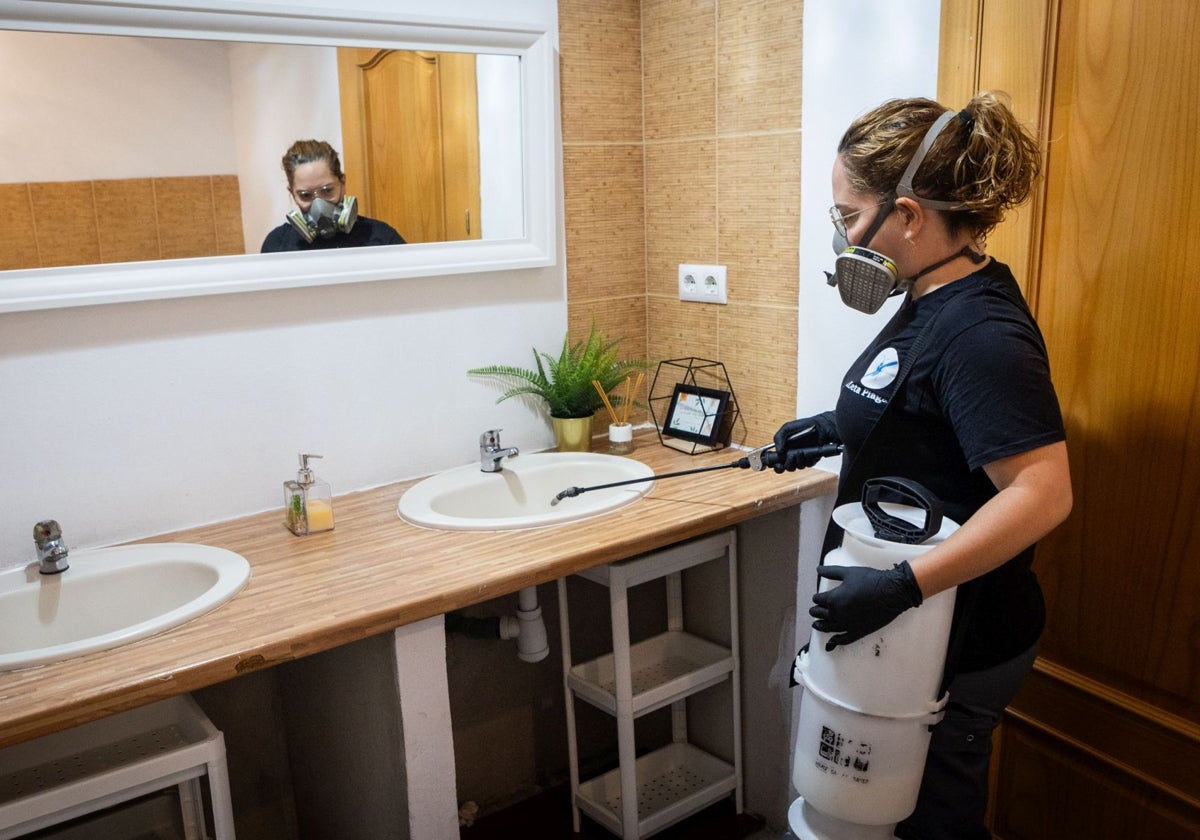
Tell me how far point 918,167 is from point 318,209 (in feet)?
3.55

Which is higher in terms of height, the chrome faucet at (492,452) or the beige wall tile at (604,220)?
the beige wall tile at (604,220)

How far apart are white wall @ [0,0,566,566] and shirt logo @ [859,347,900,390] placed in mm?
965

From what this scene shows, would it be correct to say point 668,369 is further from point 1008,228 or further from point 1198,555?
point 1198,555

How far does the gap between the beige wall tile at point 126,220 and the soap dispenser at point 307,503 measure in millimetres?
442

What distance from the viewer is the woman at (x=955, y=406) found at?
1.29 metres

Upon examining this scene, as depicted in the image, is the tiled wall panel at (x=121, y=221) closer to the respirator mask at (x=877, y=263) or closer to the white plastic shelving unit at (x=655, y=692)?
the white plastic shelving unit at (x=655, y=692)

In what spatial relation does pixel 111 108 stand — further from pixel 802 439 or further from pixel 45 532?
pixel 802 439

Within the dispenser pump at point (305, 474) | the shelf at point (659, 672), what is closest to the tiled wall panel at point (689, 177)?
the shelf at point (659, 672)

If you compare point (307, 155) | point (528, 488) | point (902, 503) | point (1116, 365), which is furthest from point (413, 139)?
point (1116, 365)

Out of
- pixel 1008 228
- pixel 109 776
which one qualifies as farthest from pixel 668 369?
pixel 109 776

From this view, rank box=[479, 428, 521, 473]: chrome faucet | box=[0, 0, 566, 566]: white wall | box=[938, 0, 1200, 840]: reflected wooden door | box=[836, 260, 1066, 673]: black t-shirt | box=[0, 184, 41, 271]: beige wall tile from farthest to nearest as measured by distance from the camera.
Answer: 1. box=[479, 428, 521, 473]: chrome faucet
2. box=[0, 0, 566, 566]: white wall
3. box=[0, 184, 41, 271]: beige wall tile
4. box=[938, 0, 1200, 840]: reflected wooden door
5. box=[836, 260, 1066, 673]: black t-shirt

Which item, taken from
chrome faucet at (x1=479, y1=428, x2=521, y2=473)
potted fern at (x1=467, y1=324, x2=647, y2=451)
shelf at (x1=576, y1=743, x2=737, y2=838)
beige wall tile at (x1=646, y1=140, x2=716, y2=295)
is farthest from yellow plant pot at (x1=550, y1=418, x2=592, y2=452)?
shelf at (x1=576, y1=743, x2=737, y2=838)

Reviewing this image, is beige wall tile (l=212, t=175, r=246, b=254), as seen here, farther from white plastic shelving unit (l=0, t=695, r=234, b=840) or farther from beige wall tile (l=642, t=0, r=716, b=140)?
beige wall tile (l=642, t=0, r=716, b=140)

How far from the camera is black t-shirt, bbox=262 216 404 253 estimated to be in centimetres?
189
